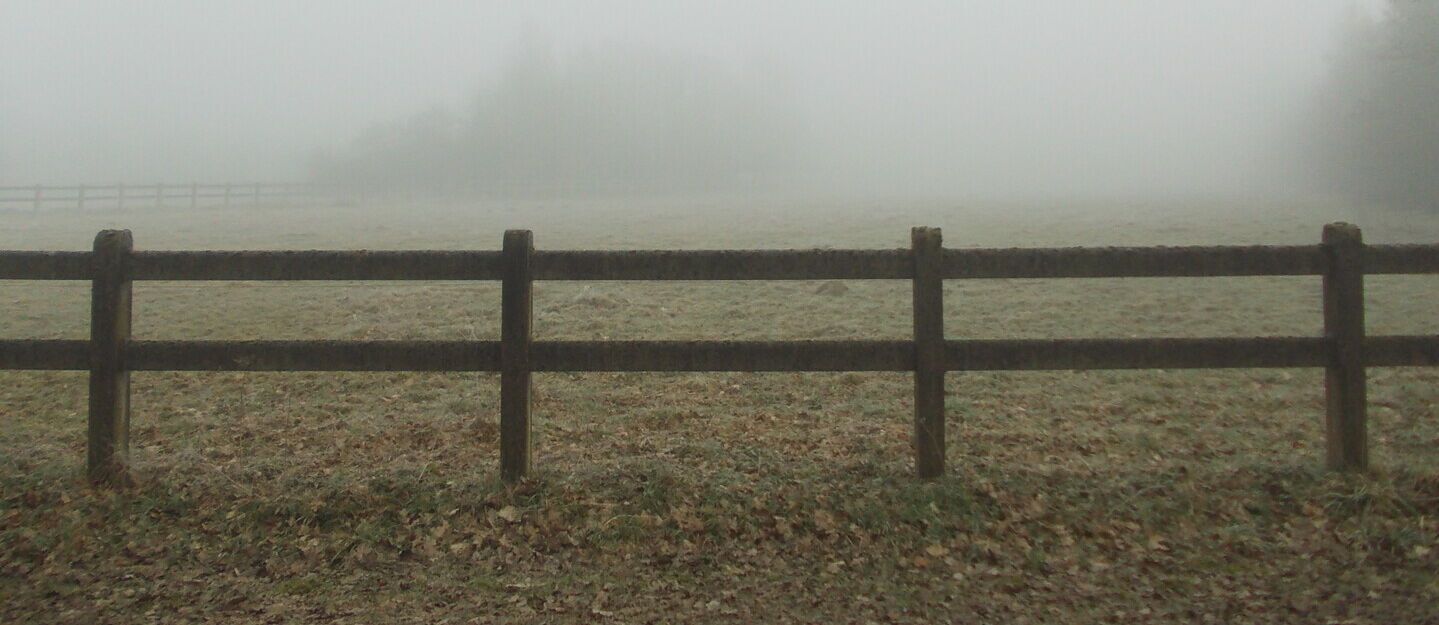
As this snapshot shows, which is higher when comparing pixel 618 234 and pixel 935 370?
pixel 618 234

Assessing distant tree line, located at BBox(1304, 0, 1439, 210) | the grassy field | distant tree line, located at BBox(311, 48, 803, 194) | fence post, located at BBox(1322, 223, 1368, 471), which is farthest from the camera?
distant tree line, located at BBox(311, 48, 803, 194)

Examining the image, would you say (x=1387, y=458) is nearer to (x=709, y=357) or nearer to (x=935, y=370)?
(x=935, y=370)

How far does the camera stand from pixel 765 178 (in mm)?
72188

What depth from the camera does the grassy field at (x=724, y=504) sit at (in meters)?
4.41

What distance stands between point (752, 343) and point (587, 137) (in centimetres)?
6458

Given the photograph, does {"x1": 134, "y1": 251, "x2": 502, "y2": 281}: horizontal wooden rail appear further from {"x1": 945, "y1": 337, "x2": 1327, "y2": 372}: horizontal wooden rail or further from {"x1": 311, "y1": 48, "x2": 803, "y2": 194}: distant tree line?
{"x1": 311, "y1": 48, "x2": 803, "y2": 194}: distant tree line

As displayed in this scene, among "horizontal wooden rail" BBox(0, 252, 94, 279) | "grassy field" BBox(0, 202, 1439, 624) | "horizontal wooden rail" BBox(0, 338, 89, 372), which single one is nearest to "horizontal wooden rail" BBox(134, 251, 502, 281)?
"horizontal wooden rail" BBox(0, 252, 94, 279)

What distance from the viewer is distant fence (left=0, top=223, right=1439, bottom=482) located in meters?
5.47

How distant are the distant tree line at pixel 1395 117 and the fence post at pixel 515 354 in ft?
109

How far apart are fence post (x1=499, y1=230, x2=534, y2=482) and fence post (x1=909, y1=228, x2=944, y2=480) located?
7.34 ft

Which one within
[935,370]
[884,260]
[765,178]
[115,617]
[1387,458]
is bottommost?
[115,617]

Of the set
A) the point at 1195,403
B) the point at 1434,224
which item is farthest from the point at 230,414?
the point at 1434,224

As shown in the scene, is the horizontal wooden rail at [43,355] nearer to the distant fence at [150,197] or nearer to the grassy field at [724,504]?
the grassy field at [724,504]

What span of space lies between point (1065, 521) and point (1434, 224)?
2876cm
